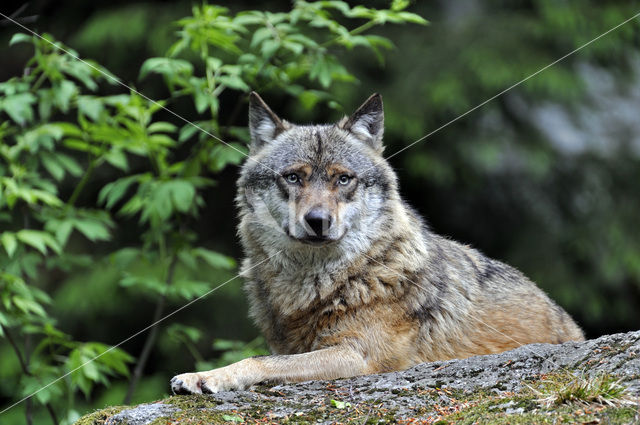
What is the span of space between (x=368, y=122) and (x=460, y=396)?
2336 millimetres

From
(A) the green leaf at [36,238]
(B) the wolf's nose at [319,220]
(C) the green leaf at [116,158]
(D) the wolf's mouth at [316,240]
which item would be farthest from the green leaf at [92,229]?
(B) the wolf's nose at [319,220]

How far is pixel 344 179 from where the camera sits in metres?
5.11

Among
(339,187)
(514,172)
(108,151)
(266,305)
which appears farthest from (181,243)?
(514,172)

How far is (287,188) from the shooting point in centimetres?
508

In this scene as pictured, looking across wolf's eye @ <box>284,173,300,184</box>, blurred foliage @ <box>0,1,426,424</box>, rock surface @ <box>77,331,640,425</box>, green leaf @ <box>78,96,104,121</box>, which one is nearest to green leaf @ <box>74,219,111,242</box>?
blurred foliage @ <box>0,1,426,424</box>

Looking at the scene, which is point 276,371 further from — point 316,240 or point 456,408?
point 456,408

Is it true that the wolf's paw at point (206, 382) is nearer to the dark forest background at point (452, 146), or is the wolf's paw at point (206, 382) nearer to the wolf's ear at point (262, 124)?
the wolf's ear at point (262, 124)

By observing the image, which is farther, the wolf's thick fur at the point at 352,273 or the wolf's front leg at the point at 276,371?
the wolf's thick fur at the point at 352,273

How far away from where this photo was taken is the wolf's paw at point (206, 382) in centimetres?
407

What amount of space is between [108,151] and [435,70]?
3989 millimetres

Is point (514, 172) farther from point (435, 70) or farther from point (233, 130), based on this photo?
point (233, 130)

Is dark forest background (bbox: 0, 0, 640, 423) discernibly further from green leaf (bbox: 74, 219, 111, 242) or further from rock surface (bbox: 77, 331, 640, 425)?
rock surface (bbox: 77, 331, 640, 425)

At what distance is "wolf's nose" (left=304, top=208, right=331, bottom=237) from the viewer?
15.5ft

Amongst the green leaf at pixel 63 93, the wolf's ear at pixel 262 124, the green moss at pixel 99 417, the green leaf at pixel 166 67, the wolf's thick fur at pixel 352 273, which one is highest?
the green leaf at pixel 166 67
